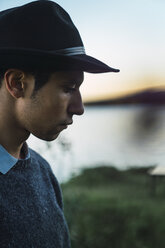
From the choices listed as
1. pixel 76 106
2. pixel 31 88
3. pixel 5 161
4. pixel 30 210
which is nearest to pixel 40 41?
pixel 31 88

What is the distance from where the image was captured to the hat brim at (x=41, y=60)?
3.67 ft

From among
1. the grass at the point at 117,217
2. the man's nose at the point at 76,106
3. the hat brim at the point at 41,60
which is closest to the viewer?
the hat brim at the point at 41,60

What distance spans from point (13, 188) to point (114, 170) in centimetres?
463

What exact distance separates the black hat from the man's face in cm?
5

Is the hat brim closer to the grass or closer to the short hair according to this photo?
the short hair

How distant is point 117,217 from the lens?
3955 millimetres

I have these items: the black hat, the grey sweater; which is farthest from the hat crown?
the grey sweater

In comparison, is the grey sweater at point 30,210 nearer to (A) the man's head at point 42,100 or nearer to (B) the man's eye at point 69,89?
(A) the man's head at point 42,100

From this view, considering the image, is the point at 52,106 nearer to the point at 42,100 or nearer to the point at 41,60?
the point at 42,100

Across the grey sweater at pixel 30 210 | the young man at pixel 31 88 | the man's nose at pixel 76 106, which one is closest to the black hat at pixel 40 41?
the young man at pixel 31 88

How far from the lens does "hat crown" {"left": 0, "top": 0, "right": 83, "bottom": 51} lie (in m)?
1.14

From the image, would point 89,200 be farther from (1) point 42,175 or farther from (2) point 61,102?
(2) point 61,102

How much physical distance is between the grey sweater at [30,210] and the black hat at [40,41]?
0.47 metres

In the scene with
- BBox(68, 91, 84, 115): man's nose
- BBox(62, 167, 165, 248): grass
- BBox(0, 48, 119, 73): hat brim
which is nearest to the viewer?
BBox(0, 48, 119, 73): hat brim
